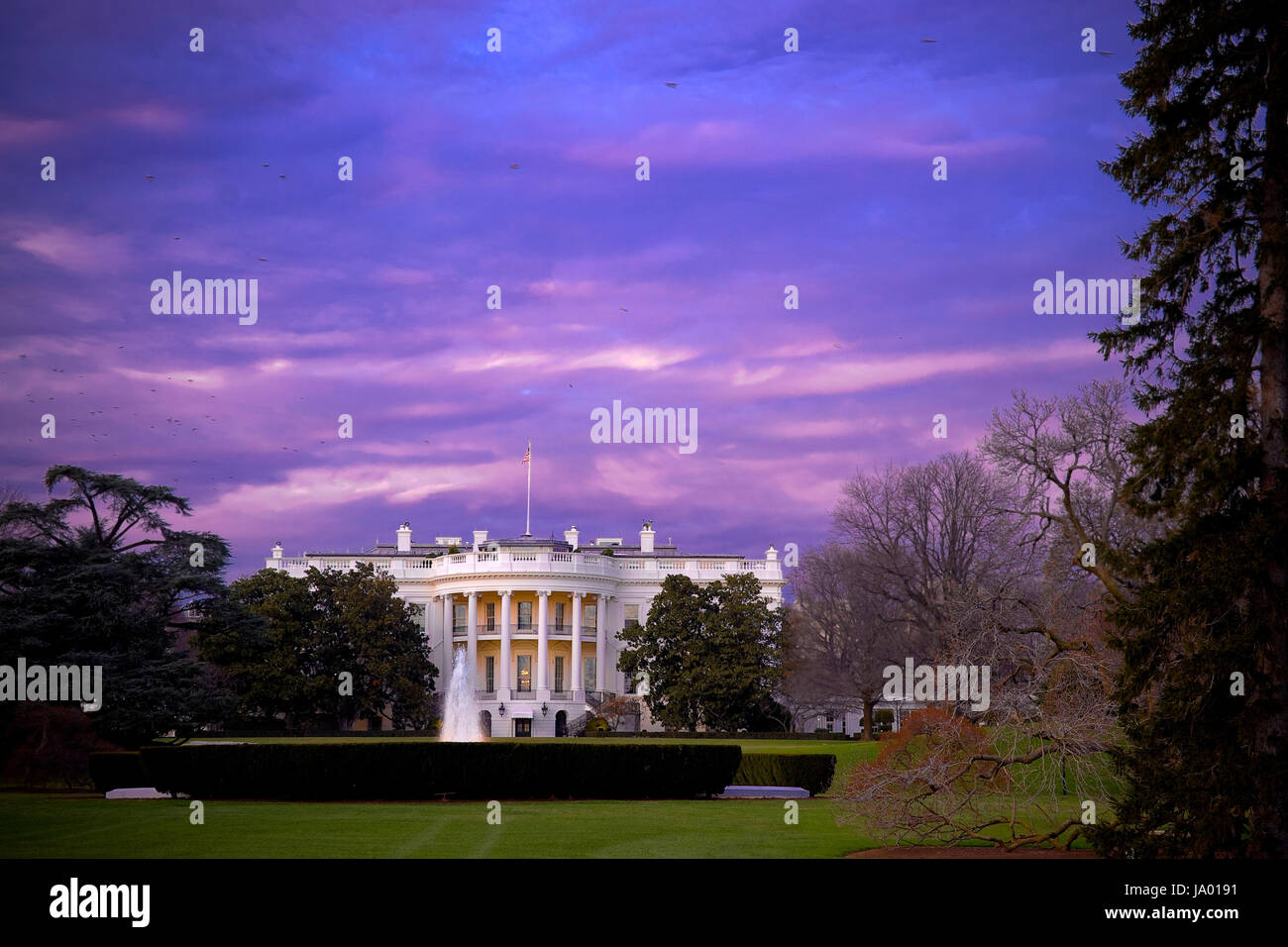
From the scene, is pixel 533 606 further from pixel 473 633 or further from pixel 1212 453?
pixel 1212 453

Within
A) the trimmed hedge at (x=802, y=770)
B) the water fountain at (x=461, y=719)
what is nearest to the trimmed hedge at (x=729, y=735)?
the water fountain at (x=461, y=719)

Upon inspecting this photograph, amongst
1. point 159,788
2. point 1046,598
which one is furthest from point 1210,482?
point 159,788

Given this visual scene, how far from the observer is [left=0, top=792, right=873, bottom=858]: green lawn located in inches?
681

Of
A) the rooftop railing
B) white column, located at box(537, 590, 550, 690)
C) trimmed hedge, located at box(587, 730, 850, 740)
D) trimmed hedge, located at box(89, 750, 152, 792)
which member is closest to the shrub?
trimmed hedge, located at box(89, 750, 152, 792)

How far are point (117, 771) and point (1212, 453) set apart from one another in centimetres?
2485

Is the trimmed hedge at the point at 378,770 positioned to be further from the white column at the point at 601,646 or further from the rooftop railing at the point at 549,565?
the white column at the point at 601,646

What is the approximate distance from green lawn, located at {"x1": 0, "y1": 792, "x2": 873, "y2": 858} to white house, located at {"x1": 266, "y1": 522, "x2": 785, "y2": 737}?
4517 centimetres

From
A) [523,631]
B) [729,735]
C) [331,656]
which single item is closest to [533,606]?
[523,631]

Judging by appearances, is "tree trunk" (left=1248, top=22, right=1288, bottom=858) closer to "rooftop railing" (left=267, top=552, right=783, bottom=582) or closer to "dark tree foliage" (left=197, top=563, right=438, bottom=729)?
"dark tree foliage" (left=197, top=563, right=438, bottom=729)

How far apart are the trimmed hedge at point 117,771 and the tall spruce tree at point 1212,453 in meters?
22.5

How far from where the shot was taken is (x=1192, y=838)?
13.8 metres

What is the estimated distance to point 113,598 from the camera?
34.3 meters
